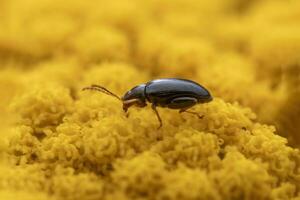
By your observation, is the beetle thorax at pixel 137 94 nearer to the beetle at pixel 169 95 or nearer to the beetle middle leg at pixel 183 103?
the beetle at pixel 169 95

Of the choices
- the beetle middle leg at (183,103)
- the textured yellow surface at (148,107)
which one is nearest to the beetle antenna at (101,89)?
the textured yellow surface at (148,107)

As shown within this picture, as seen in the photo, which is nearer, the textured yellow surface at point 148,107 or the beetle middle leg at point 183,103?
the textured yellow surface at point 148,107

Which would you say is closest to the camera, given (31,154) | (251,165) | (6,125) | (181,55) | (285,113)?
(251,165)

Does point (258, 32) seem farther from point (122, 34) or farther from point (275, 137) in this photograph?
point (275, 137)

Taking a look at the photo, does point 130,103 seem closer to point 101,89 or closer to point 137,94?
point 137,94

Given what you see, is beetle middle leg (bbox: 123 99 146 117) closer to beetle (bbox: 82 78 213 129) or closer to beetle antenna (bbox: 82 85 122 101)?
beetle (bbox: 82 78 213 129)

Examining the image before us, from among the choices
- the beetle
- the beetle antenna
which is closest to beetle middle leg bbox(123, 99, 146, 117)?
the beetle

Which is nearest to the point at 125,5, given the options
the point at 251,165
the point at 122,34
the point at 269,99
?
the point at 122,34
